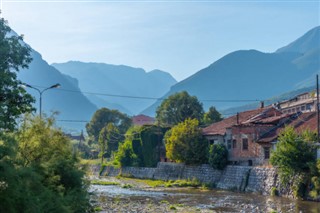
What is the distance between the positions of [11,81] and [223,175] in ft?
127

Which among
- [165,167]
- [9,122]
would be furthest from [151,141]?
[9,122]

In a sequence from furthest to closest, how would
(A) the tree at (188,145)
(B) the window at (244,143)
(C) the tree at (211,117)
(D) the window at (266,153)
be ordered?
1. (C) the tree at (211,117)
2. (A) the tree at (188,145)
3. (B) the window at (244,143)
4. (D) the window at (266,153)

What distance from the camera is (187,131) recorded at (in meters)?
62.5

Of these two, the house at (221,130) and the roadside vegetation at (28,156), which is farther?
the house at (221,130)

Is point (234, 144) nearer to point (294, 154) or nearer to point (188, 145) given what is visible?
point (188, 145)

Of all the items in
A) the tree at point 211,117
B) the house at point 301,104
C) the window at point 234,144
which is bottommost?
the window at point 234,144

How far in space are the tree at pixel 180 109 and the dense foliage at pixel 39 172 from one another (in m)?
63.8

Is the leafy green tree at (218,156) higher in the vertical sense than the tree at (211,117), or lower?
lower

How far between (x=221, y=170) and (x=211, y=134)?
741 centimetres

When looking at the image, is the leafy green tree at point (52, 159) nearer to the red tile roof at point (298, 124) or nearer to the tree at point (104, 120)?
the red tile roof at point (298, 124)

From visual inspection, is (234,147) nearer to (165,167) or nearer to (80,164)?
(165,167)

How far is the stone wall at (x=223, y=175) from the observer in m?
46.9

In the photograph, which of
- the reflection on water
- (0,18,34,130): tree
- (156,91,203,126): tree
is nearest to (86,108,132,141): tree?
(156,91,203,126): tree

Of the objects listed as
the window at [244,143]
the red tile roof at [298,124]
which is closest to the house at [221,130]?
the window at [244,143]
